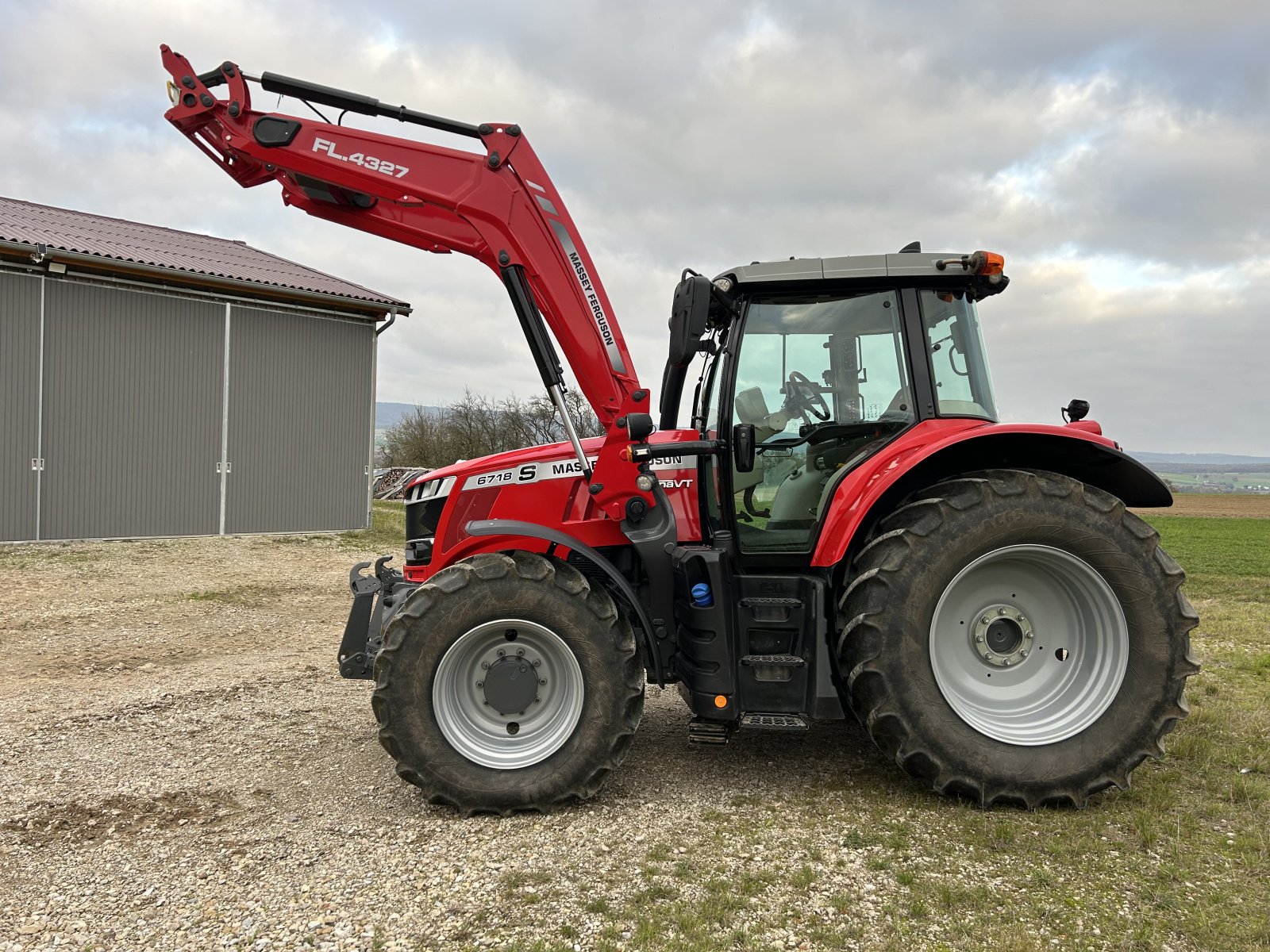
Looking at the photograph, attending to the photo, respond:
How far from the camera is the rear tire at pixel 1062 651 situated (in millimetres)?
3516

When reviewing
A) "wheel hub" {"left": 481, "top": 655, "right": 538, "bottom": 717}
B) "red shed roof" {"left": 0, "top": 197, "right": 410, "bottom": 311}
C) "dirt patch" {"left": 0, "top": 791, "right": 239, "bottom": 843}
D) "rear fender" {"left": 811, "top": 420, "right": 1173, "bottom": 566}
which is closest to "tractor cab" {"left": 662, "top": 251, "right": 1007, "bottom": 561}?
"rear fender" {"left": 811, "top": 420, "right": 1173, "bottom": 566}

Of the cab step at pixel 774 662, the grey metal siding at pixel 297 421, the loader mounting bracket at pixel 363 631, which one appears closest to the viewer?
the cab step at pixel 774 662

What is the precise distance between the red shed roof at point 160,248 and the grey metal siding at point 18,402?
883 millimetres

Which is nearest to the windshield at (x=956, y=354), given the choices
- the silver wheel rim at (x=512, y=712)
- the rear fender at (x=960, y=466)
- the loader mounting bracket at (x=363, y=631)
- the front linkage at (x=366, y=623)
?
the rear fender at (x=960, y=466)

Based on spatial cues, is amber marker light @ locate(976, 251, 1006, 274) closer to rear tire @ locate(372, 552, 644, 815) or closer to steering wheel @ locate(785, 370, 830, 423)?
steering wheel @ locate(785, 370, 830, 423)

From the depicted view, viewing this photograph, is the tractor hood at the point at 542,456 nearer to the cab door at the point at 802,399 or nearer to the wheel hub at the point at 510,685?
the cab door at the point at 802,399

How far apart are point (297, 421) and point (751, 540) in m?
12.6

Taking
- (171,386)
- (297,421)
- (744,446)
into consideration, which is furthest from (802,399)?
(297,421)

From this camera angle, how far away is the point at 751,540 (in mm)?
4000

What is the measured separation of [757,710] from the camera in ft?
12.5

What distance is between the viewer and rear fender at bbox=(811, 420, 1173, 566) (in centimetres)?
365

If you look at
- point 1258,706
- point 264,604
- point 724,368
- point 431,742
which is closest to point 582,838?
point 431,742

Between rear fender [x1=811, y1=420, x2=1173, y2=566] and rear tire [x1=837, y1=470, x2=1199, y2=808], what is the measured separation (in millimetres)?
159

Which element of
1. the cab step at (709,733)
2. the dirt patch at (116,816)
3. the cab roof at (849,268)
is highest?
the cab roof at (849,268)
